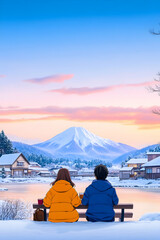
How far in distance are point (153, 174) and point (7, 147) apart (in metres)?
62.6

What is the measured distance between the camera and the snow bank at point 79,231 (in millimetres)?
7609

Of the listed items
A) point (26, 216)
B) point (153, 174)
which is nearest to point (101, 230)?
point (26, 216)

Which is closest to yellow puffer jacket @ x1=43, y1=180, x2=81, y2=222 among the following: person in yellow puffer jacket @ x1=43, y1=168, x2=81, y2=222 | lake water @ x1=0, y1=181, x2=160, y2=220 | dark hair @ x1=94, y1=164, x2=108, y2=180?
person in yellow puffer jacket @ x1=43, y1=168, x2=81, y2=222

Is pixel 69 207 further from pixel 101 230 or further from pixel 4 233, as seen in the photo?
pixel 4 233

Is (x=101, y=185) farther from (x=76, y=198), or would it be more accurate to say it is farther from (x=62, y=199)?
(x=62, y=199)

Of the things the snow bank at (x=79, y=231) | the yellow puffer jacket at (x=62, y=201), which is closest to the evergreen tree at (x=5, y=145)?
the snow bank at (x=79, y=231)

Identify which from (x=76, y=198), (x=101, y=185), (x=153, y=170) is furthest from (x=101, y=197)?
(x=153, y=170)

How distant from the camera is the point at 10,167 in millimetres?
103375

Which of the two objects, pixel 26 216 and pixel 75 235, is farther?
pixel 26 216

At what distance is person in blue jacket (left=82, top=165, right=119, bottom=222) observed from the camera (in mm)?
8008

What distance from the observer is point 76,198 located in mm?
8141

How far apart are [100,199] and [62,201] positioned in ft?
2.68

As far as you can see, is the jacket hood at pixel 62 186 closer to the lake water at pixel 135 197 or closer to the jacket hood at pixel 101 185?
the jacket hood at pixel 101 185

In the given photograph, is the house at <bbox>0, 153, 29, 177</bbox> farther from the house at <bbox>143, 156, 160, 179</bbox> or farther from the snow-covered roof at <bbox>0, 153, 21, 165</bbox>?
the house at <bbox>143, 156, 160, 179</bbox>
